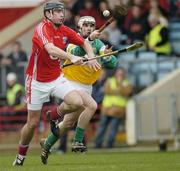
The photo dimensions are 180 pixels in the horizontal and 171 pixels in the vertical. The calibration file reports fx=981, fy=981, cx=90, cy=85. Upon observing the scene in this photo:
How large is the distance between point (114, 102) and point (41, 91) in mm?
8196

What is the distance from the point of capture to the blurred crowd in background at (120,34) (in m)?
22.2

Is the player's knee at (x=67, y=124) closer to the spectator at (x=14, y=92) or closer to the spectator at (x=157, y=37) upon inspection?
the spectator at (x=157, y=37)

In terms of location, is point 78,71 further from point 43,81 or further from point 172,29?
point 172,29

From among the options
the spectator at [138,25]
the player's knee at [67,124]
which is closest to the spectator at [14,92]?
the spectator at [138,25]

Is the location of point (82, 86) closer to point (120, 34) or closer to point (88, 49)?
point (88, 49)

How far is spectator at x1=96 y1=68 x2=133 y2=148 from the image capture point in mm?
21969

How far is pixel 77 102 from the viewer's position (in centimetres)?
1405

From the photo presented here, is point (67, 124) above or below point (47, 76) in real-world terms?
below

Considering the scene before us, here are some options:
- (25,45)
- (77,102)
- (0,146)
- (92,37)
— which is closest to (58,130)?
(77,102)

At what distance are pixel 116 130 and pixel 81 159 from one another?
5.95 meters

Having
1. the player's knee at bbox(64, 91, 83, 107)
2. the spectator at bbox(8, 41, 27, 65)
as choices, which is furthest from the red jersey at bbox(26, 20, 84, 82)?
the spectator at bbox(8, 41, 27, 65)

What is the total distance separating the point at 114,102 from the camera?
22250 millimetres

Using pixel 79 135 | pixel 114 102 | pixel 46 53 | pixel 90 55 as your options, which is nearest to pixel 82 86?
pixel 79 135

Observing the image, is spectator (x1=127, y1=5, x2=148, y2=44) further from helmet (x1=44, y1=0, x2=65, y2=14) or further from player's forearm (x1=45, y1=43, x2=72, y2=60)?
player's forearm (x1=45, y1=43, x2=72, y2=60)
